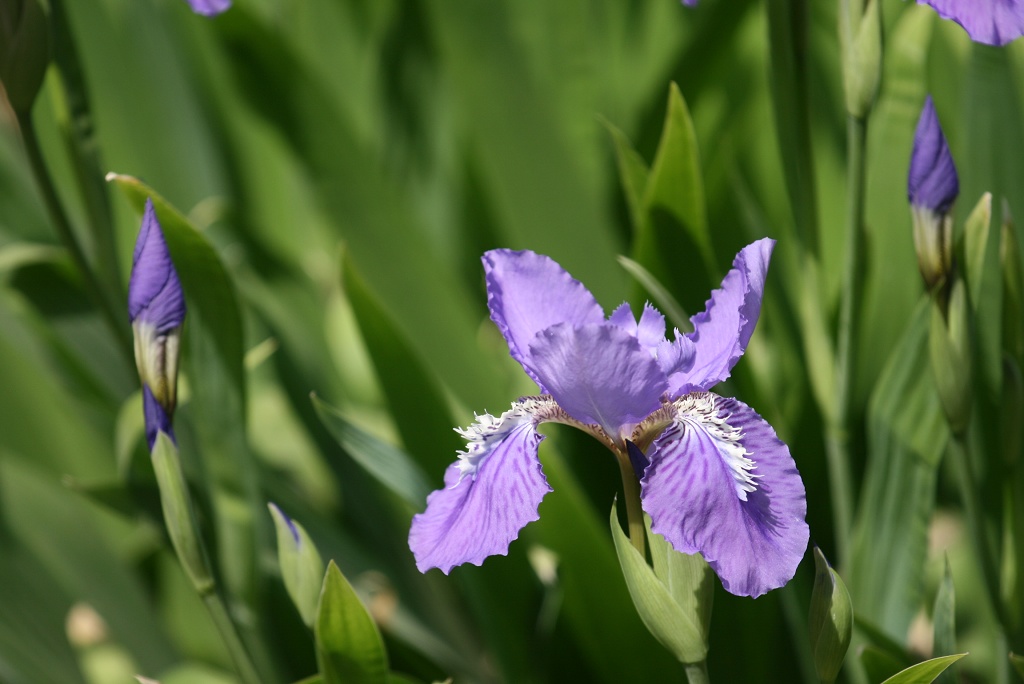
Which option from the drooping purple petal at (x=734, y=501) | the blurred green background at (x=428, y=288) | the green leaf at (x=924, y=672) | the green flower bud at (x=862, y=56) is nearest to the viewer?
the drooping purple petal at (x=734, y=501)

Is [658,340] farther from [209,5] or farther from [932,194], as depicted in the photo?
[209,5]

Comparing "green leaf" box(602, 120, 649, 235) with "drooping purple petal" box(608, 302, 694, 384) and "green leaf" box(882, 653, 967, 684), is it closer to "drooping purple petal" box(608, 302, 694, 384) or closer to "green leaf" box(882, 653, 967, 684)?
"drooping purple petal" box(608, 302, 694, 384)

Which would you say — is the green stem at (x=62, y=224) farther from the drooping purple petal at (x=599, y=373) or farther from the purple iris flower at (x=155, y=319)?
the drooping purple petal at (x=599, y=373)

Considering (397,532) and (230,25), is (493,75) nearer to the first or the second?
(230,25)

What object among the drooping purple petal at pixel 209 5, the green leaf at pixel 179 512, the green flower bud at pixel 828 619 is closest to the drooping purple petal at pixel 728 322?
the green flower bud at pixel 828 619

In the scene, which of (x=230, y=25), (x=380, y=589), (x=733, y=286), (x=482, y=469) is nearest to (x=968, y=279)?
(x=733, y=286)

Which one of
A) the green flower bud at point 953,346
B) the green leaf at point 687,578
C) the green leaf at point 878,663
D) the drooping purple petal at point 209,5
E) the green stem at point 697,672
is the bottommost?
the green leaf at point 878,663
